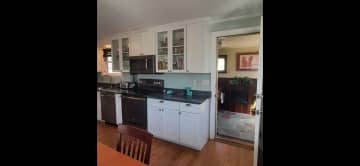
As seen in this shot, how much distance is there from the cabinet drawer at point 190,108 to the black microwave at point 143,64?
3.17 feet

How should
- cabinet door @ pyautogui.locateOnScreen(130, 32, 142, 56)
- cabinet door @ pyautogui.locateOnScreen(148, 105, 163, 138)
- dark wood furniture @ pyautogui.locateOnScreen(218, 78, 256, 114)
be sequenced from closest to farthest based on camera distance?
cabinet door @ pyautogui.locateOnScreen(148, 105, 163, 138)
cabinet door @ pyautogui.locateOnScreen(130, 32, 142, 56)
dark wood furniture @ pyautogui.locateOnScreen(218, 78, 256, 114)

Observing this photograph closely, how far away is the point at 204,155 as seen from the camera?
7.42 feet

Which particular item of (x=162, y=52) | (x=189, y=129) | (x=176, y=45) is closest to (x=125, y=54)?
(x=162, y=52)

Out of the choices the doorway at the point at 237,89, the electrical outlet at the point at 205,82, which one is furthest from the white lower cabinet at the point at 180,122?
the doorway at the point at 237,89

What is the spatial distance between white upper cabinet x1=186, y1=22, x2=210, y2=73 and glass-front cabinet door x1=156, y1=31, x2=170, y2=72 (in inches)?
17.9

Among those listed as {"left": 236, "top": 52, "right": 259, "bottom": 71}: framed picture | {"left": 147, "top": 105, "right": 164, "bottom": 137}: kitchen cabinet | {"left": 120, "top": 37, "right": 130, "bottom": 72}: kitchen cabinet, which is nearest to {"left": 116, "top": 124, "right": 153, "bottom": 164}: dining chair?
{"left": 147, "top": 105, "right": 164, "bottom": 137}: kitchen cabinet

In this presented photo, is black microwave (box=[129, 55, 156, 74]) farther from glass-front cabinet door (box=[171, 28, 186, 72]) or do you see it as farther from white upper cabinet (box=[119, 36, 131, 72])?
glass-front cabinet door (box=[171, 28, 186, 72])

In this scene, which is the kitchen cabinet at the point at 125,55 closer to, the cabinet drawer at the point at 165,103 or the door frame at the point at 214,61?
the cabinet drawer at the point at 165,103

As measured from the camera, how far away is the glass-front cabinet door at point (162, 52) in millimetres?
2805

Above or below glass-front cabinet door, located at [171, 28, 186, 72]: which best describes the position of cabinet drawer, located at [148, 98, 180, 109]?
below

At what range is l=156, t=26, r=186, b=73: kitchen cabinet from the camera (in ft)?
8.69

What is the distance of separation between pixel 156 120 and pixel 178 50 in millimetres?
1259
